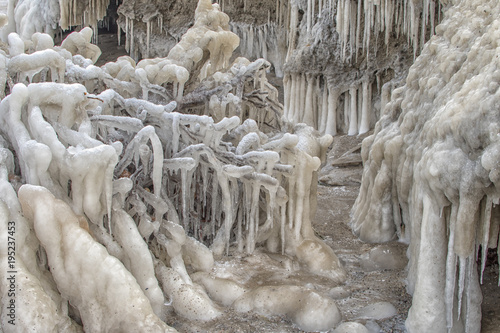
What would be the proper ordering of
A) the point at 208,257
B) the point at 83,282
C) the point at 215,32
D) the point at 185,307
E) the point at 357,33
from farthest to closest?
the point at 357,33, the point at 215,32, the point at 208,257, the point at 185,307, the point at 83,282

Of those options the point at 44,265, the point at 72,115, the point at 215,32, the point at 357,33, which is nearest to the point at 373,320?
the point at 44,265

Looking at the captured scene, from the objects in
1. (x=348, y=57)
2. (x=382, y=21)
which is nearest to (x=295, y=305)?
(x=382, y=21)

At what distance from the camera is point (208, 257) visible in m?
5.04

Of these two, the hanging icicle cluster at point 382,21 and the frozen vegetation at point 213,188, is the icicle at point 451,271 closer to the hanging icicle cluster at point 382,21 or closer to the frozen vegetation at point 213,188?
the frozen vegetation at point 213,188

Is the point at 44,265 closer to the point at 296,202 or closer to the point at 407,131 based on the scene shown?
the point at 296,202

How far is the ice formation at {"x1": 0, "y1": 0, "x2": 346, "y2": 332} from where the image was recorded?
3.71m

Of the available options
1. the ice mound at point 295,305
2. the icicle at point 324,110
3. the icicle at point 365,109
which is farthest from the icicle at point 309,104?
the ice mound at point 295,305

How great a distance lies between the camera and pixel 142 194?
493 centimetres

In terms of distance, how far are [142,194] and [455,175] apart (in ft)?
9.71

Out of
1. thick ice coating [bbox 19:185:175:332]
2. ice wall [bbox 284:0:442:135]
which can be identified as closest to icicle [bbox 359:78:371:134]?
ice wall [bbox 284:0:442:135]

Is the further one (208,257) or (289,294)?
(208,257)

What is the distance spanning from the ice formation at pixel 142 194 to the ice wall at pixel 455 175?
938mm

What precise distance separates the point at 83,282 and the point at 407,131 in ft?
12.9

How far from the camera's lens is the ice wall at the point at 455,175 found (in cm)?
365
